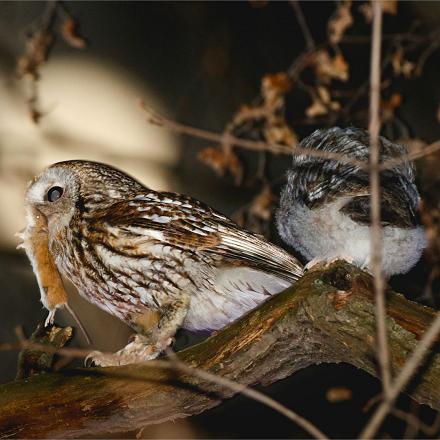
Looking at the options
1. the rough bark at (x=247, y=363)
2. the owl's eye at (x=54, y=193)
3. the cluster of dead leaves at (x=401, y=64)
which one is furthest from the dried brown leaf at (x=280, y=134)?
the rough bark at (x=247, y=363)

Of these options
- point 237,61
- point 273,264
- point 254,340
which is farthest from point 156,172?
point 254,340

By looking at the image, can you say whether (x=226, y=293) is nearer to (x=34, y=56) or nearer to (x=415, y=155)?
(x=415, y=155)

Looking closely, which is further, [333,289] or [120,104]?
[120,104]

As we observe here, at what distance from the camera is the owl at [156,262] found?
234 cm

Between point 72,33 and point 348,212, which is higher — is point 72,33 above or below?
above

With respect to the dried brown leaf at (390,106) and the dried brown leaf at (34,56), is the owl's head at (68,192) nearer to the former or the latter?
the dried brown leaf at (34,56)

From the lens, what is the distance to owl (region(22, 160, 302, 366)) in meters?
2.34

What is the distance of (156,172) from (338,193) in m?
1.46

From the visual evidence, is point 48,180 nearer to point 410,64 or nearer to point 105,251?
point 105,251

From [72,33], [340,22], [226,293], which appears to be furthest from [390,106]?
[226,293]

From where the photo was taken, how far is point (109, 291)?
2416 mm

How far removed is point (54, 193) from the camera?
101 inches

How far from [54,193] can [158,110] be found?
1.15m

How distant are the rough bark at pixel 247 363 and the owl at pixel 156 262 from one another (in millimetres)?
194
